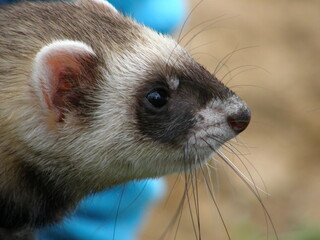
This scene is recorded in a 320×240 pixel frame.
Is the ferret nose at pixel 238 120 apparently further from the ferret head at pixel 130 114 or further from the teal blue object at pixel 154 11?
the teal blue object at pixel 154 11

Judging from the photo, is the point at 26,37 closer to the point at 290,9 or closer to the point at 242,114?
the point at 242,114

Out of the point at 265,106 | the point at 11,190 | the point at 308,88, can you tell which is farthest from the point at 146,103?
the point at 308,88

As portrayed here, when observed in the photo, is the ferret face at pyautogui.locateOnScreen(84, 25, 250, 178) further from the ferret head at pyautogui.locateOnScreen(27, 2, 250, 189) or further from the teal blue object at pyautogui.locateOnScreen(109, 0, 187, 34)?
the teal blue object at pyautogui.locateOnScreen(109, 0, 187, 34)

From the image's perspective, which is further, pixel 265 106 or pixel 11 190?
pixel 265 106

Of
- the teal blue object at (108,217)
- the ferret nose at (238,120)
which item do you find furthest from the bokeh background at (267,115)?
the ferret nose at (238,120)

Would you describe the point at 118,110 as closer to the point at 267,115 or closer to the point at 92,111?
the point at 92,111

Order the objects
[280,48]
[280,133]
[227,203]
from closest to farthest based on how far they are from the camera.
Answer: [227,203]
[280,133]
[280,48]

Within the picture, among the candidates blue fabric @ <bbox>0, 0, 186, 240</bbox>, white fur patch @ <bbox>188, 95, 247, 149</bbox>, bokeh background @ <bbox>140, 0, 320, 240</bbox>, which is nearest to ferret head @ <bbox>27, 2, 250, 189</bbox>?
white fur patch @ <bbox>188, 95, 247, 149</bbox>
